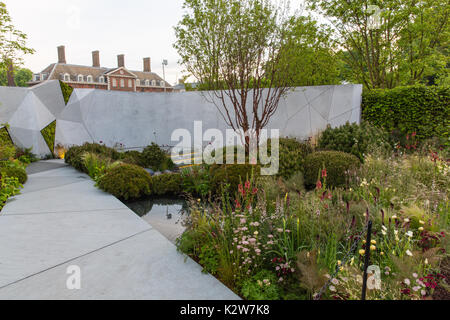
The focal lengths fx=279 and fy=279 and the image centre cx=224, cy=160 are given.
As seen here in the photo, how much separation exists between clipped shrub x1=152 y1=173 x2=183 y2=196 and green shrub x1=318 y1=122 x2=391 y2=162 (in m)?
3.90

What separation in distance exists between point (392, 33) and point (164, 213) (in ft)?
31.4

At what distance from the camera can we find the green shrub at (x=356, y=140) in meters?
6.58

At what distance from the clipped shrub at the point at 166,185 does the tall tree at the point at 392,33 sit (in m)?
7.68

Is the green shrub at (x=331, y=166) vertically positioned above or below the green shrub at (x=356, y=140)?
below

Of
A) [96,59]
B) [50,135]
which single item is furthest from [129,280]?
[96,59]

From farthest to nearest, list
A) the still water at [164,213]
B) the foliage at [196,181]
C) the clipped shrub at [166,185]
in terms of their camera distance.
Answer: the clipped shrub at [166,185] < the foliage at [196,181] < the still water at [164,213]

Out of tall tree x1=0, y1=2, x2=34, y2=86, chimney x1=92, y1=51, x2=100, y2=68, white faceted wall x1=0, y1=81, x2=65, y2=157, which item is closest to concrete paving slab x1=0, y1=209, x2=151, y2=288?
tall tree x1=0, y1=2, x2=34, y2=86

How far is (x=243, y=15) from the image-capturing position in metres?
6.98

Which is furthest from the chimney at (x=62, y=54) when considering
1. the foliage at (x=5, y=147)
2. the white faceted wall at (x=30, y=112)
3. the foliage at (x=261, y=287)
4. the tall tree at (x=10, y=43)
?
the foliage at (x=261, y=287)

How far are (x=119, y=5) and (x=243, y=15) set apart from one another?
9.63 ft

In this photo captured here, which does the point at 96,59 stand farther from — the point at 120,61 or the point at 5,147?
Result: the point at 5,147

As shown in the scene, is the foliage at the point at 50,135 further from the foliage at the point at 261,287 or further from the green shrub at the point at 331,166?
the foliage at the point at 261,287
